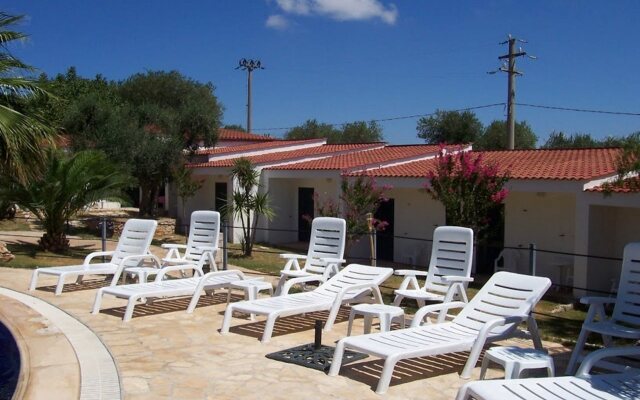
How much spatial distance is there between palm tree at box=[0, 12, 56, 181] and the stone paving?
10.1 ft

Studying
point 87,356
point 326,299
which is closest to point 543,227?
point 326,299

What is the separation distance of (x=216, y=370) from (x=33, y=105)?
28.0 ft

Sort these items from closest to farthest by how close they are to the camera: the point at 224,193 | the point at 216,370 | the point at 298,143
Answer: the point at 216,370 → the point at 224,193 → the point at 298,143

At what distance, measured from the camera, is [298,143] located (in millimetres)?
34719

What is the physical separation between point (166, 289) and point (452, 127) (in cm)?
4859

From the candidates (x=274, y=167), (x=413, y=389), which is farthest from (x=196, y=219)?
(x=274, y=167)

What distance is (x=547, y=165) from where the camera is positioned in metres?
20.1

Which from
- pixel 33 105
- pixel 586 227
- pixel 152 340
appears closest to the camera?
pixel 152 340

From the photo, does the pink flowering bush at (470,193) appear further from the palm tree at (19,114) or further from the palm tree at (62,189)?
the palm tree at (62,189)

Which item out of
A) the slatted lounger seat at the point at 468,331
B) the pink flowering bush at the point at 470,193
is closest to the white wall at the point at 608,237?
the pink flowering bush at the point at 470,193

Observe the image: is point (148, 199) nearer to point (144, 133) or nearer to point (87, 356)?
point (144, 133)

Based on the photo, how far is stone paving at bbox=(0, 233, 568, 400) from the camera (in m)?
5.75

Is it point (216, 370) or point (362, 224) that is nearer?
point (216, 370)

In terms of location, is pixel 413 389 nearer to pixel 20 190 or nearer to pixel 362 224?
pixel 362 224
